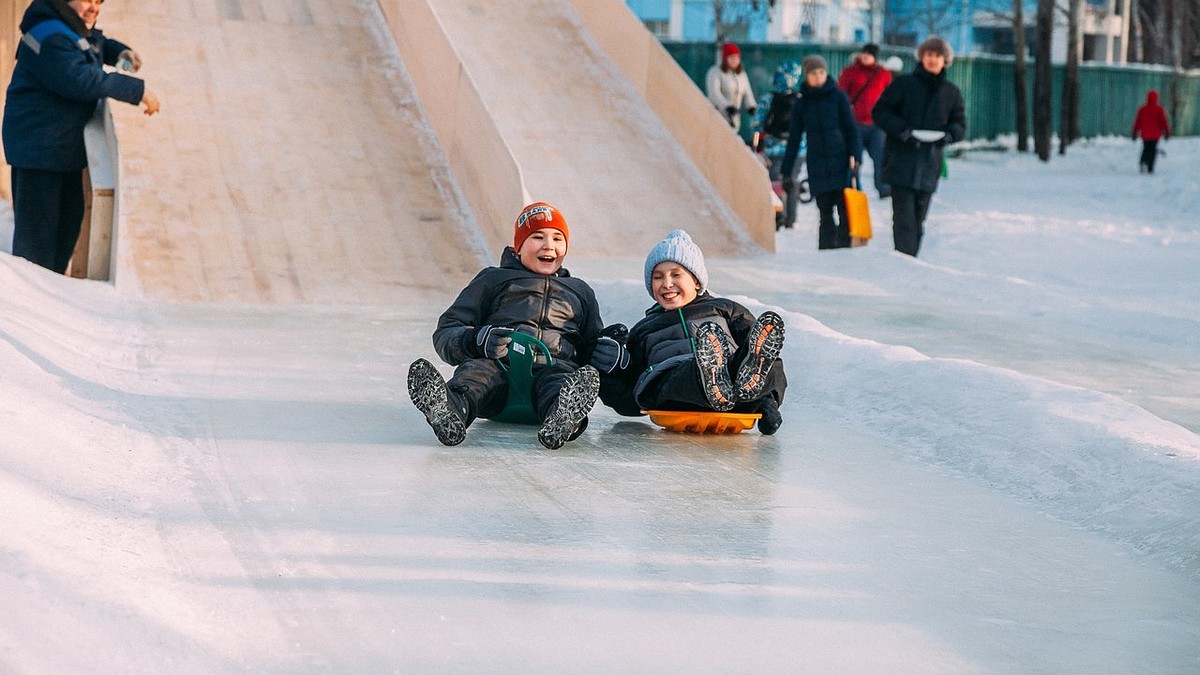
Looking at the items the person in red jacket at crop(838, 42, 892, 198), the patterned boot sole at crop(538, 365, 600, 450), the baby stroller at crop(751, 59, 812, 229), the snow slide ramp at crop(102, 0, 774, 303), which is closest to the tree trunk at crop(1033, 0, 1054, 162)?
the baby stroller at crop(751, 59, 812, 229)

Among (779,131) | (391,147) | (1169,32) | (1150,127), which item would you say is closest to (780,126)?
(779,131)

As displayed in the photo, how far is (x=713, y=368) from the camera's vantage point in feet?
16.2

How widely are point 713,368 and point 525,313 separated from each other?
753 mm

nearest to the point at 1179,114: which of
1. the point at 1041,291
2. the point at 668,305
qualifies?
the point at 1041,291

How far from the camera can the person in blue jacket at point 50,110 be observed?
8.05m

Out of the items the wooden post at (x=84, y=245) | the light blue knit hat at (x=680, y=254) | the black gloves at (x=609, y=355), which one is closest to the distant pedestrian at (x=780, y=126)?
the wooden post at (x=84, y=245)

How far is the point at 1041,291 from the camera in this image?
9.40m

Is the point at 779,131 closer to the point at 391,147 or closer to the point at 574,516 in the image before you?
the point at 391,147

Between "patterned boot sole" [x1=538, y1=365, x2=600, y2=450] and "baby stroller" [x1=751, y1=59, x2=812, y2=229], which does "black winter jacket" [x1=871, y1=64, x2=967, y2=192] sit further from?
"patterned boot sole" [x1=538, y1=365, x2=600, y2=450]

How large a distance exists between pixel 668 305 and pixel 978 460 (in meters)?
1.28

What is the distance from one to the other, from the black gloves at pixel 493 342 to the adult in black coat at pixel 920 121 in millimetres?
5658

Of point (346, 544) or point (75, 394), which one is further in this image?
point (75, 394)

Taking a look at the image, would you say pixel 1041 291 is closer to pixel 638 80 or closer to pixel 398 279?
pixel 398 279

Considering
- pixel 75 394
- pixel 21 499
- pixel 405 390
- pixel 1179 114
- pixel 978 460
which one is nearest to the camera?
pixel 21 499
